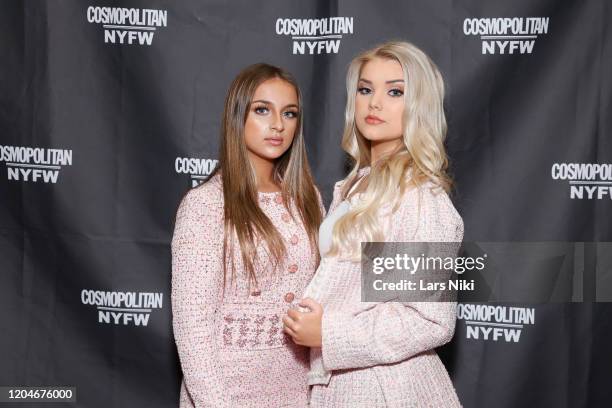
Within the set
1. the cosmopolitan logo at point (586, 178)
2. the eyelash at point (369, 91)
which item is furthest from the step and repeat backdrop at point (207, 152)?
the eyelash at point (369, 91)

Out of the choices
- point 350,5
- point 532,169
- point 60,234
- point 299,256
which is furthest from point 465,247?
point 60,234

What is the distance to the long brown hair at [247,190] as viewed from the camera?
1964 mm

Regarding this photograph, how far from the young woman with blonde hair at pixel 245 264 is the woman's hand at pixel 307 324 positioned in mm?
159

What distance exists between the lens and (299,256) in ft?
6.77

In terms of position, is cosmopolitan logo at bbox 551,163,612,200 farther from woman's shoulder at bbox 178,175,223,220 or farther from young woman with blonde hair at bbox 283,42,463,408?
woman's shoulder at bbox 178,175,223,220

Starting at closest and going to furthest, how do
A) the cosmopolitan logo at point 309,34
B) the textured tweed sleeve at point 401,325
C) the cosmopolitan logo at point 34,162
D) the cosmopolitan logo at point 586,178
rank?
the textured tweed sleeve at point 401,325
the cosmopolitan logo at point 586,178
the cosmopolitan logo at point 309,34
the cosmopolitan logo at point 34,162

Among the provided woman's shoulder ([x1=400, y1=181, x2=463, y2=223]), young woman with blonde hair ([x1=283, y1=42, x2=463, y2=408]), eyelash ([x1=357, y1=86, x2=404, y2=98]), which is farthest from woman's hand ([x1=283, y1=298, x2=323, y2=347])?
eyelash ([x1=357, y1=86, x2=404, y2=98])

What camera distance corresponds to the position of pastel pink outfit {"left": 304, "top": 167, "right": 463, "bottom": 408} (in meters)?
1.78

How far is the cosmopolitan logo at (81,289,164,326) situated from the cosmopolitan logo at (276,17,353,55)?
50.3 inches

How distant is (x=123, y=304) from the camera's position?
2.93m

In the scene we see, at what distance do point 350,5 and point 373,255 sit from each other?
135 cm

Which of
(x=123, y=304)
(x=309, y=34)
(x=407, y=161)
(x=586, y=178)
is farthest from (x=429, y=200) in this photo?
(x=123, y=304)

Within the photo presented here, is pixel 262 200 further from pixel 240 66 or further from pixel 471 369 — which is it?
pixel 471 369

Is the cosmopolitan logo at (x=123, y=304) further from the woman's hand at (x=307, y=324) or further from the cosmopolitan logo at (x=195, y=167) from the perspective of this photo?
the woman's hand at (x=307, y=324)
